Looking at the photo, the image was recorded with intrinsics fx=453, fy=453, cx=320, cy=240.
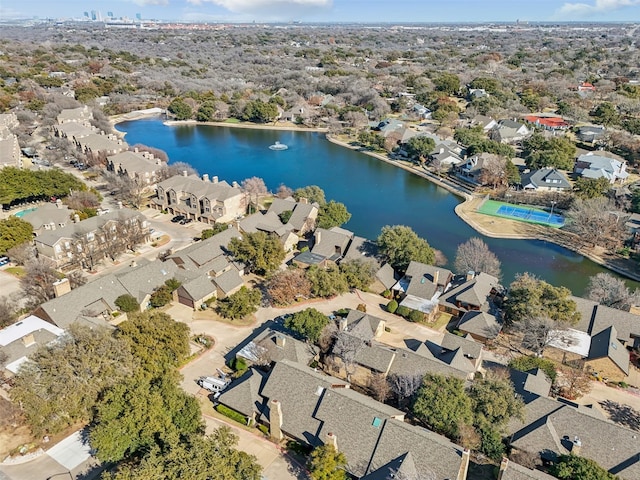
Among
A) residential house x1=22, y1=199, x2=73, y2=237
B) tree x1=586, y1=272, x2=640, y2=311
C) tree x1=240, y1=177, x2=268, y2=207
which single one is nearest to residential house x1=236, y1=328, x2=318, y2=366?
tree x1=586, y1=272, x2=640, y2=311

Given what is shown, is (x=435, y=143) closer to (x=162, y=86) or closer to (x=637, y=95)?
(x=637, y=95)

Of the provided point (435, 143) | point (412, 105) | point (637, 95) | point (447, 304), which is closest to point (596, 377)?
point (447, 304)

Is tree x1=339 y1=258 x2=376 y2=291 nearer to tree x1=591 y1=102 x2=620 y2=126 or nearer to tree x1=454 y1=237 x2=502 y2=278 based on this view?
tree x1=454 y1=237 x2=502 y2=278

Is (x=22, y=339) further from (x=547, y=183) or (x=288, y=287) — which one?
(x=547, y=183)

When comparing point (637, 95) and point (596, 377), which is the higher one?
point (637, 95)

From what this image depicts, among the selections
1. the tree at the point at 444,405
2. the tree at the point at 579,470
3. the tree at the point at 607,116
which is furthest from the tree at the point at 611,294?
the tree at the point at 607,116

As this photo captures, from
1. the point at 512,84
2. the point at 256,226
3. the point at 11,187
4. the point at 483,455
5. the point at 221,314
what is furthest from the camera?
the point at 512,84

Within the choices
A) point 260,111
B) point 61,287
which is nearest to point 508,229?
point 61,287
